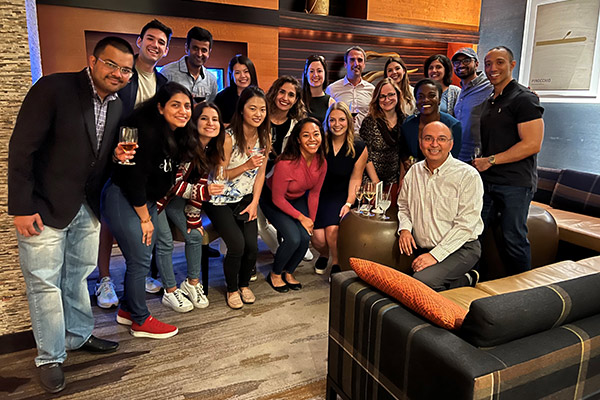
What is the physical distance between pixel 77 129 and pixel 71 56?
2034mm

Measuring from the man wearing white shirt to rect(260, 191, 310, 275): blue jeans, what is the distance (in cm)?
100

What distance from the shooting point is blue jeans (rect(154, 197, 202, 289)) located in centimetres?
280

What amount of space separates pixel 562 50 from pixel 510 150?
105 inches

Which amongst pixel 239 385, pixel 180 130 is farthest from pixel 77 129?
pixel 239 385

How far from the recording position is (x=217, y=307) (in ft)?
9.74

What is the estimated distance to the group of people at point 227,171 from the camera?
6.59 feet

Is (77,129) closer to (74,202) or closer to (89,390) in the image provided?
(74,202)

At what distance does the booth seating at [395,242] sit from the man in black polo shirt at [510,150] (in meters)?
0.14

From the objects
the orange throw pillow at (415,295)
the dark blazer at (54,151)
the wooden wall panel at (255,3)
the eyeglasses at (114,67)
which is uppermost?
the wooden wall panel at (255,3)

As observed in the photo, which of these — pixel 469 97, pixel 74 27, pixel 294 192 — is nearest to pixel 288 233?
pixel 294 192

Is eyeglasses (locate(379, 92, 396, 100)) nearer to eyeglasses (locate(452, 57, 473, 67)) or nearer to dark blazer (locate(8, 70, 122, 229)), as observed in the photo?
eyeglasses (locate(452, 57, 473, 67))

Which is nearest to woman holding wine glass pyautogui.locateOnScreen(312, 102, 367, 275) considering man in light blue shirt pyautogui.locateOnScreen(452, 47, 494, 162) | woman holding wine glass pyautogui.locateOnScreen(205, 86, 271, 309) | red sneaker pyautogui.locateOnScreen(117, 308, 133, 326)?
woman holding wine glass pyautogui.locateOnScreen(205, 86, 271, 309)

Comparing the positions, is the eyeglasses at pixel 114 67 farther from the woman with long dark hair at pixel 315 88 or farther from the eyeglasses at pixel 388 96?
the eyeglasses at pixel 388 96

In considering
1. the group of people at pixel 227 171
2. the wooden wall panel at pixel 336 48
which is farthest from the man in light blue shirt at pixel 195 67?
the wooden wall panel at pixel 336 48
